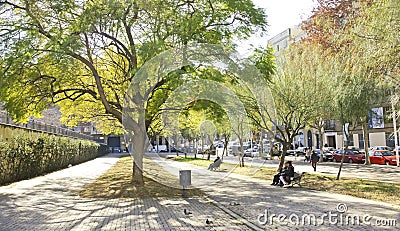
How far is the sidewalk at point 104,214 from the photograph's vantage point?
860 cm

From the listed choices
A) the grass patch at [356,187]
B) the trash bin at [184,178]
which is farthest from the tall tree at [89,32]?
the grass patch at [356,187]

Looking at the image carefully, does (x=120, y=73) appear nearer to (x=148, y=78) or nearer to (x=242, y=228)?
(x=148, y=78)

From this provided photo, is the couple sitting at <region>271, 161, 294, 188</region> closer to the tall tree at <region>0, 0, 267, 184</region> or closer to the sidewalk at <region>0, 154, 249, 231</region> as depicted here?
the sidewalk at <region>0, 154, 249, 231</region>

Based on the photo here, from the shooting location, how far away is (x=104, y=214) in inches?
398

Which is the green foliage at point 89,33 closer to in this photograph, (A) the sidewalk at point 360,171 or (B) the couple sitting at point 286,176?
(B) the couple sitting at point 286,176

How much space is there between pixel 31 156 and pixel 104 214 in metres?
13.7

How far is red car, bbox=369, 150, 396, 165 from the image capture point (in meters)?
30.0

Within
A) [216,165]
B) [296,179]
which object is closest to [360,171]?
[296,179]

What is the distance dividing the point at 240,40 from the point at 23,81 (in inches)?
352

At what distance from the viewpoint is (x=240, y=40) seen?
49.4 feet

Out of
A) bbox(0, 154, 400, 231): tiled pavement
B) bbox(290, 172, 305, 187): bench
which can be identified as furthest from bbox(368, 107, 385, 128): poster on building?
bbox(0, 154, 400, 231): tiled pavement

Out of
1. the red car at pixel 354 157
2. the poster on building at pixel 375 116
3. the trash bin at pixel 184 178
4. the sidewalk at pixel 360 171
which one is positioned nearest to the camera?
the trash bin at pixel 184 178

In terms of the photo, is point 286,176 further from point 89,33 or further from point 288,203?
point 89,33

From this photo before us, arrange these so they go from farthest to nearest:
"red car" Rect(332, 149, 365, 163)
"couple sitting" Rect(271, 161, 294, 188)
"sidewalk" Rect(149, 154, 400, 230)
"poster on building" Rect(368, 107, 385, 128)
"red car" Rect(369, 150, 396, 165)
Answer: "red car" Rect(332, 149, 365, 163) < "red car" Rect(369, 150, 396, 165) < "poster on building" Rect(368, 107, 385, 128) < "couple sitting" Rect(271, 161, 294, 188) < "sidewalk" Rect(149, 154, 400, 230)
